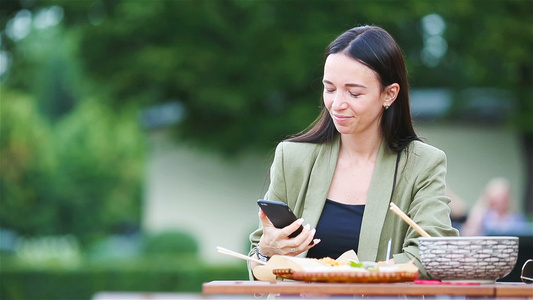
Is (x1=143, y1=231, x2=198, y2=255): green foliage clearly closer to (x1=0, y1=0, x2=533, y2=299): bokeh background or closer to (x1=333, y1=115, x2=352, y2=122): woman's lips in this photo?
(x1=0, y1=0, x2=533, y2=299): bokeh background

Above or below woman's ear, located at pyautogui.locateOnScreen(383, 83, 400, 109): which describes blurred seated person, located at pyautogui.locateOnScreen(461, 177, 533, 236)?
above

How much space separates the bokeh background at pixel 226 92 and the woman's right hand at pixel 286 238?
11.2 metres

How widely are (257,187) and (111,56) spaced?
467 centimetres

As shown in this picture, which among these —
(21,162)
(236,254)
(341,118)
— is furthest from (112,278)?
(21,162)

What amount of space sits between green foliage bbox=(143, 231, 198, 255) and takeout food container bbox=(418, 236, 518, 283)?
15559mm

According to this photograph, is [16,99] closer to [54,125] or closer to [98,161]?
[98,161]

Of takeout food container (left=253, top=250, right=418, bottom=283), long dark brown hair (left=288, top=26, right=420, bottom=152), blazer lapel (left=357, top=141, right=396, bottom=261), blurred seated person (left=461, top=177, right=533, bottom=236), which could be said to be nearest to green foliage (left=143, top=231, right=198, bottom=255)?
blurred seated person (left=461, top=177, right=533, bottom=236)

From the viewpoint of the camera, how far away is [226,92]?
1639 centimetres

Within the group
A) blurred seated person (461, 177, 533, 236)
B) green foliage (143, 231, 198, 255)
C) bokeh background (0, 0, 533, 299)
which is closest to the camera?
blurred seated person (461, 177, 533, 236)

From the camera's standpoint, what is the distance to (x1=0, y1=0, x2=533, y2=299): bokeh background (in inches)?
631

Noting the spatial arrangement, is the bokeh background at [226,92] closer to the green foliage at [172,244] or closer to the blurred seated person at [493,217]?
the green foliage at [172,244]

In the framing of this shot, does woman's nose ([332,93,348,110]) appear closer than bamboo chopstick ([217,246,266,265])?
No

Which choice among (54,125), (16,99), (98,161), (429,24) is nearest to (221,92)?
(429,24)

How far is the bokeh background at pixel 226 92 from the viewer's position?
1602 centimetres
